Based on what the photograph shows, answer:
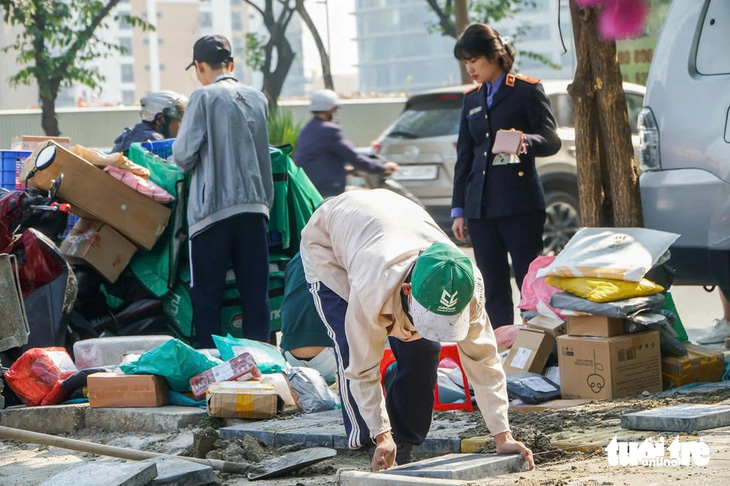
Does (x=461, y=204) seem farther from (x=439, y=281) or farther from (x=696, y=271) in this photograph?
(x=439, y=281)

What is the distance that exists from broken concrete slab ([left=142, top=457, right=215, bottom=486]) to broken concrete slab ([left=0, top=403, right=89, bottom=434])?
1538 mm

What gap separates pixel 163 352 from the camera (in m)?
5.73

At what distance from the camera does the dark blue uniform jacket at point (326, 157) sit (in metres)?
8.88

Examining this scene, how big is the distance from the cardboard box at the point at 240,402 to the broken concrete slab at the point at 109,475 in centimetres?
114

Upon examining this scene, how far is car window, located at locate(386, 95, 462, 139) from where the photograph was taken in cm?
1212

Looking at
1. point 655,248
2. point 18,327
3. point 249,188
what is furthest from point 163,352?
point 655,248

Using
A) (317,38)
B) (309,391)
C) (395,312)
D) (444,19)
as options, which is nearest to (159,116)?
(309,391)

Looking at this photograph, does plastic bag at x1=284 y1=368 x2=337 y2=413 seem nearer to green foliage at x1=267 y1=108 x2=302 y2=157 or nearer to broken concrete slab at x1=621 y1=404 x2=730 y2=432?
broken concrete slab at x1=621 y1=404 x2=730 y2=432

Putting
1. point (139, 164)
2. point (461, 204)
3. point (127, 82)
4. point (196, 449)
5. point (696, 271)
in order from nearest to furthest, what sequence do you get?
1. point (196, 449)
2. point (696, 271)
3. point (461, 204)
4. point (139, 164)
5. point (127, 82)

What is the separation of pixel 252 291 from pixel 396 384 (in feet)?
7.96

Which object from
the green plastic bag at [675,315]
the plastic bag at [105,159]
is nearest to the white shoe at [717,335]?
the green plastic bag at [675,315]

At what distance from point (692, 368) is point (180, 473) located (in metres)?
2.69

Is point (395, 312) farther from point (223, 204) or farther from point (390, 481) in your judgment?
point (223, 204)

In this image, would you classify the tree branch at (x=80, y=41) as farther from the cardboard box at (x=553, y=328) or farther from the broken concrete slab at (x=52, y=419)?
the cardboard box at (x=553, y=328)
